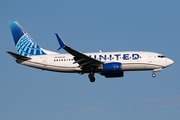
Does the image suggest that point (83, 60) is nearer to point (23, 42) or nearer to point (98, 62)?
point (98, 62)

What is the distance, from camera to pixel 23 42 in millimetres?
52875

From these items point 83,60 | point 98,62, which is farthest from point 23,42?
point 98,62

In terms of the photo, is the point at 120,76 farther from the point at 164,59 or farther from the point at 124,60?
the point at 164,59

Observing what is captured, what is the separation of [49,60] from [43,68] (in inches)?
62.4

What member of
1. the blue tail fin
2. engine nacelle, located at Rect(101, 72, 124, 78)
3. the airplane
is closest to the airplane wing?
the airplane

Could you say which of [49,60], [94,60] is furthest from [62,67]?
[94,60]

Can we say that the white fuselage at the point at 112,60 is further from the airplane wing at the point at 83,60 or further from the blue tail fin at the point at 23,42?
the blue tail fin at the point at 23,42

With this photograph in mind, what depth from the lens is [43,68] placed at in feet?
163

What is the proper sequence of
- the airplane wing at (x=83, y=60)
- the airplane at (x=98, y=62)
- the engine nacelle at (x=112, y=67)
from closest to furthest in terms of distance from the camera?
the airplane wing at (x=83, y=60) < the engine nacelle at (x=112, y=67) < the airplane at (x=98, y=62)

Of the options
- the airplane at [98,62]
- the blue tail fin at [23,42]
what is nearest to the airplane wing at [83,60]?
the airplane at [98,62]

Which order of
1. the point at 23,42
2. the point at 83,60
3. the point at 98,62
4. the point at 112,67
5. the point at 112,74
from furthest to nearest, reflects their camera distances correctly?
the point at 23,42 → the point at 112,74 → the point at 98,62 → the point at 83,60 → the point at 112,67

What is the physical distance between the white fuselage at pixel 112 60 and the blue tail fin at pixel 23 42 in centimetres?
209

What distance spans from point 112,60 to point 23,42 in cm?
1537

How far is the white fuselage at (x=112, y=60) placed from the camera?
47.3 metres
